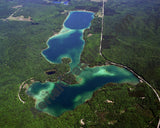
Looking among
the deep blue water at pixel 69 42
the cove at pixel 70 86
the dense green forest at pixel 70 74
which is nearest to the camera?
the dense green forest at pixel 70 74

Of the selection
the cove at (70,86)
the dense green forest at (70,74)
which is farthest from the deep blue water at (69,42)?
the dense green forest at (70,74)

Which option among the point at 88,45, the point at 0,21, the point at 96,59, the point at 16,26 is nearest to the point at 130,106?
the point at 96,59

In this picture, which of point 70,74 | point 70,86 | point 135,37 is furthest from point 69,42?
point 135,37

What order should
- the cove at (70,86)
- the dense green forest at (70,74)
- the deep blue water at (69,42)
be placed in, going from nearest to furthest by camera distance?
1. the dense green forest at (70,74)
2. the cove at (70,86)
3. the deep blue water at (69,42)

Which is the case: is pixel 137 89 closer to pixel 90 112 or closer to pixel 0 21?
pixel 90 112

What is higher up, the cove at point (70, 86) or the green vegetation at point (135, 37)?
the green vegetation at point (135, 37)

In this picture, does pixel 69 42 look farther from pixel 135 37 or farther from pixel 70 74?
pixel 135 37

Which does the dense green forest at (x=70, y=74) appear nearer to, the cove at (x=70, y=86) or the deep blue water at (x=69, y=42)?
the cove at (x=70, y=86)
